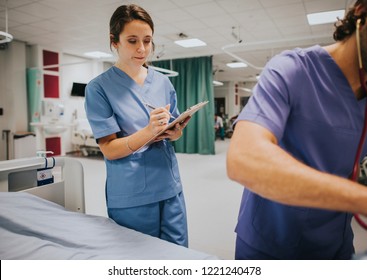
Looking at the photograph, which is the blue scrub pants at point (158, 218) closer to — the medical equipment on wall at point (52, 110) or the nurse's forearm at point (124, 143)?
the nurse's forearm at point (124, 143)

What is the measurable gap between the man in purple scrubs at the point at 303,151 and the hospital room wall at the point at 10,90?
6.69m

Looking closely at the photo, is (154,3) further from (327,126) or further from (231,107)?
(231,107)

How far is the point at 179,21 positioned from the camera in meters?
4.92

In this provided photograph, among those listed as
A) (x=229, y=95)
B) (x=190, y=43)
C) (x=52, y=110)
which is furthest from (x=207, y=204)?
(x=229, y=95)

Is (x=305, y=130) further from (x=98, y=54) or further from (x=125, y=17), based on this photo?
(x=98, y=54)

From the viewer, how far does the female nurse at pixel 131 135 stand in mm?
1175

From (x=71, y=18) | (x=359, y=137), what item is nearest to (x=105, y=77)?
(x=359, y=137)

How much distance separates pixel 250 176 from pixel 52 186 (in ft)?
5.10

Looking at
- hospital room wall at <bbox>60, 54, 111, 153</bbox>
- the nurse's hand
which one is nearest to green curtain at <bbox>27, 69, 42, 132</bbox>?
hospital room wall at <bbox>60, 54, 111, 153</bbox>

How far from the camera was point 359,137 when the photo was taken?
0.67 metres

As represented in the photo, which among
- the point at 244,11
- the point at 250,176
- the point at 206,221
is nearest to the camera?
the point at 250,176

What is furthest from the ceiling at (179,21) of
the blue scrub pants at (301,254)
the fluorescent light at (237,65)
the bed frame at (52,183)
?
the blue scrub pants at (301,254)

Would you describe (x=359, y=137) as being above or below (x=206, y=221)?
above

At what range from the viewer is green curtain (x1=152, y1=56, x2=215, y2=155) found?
746cm
